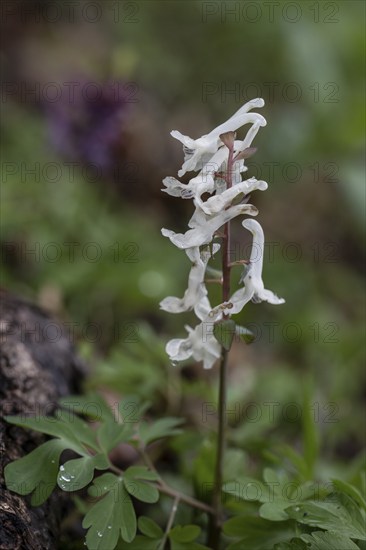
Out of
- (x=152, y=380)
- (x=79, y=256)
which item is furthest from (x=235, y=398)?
(x=79, y=256)

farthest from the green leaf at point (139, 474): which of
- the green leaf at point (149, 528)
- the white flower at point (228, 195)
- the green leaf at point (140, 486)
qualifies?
the white flower at point (228, 195)

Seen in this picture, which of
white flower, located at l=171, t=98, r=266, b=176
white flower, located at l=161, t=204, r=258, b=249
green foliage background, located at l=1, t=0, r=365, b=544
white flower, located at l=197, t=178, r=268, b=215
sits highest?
white flower, located at l=171, t=98, r=266, b=176

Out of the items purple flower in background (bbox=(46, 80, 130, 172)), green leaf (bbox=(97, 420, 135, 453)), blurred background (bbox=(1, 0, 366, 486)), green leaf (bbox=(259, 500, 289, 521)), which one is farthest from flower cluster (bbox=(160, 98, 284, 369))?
purple flower in background (bbox=(46, 80, 130, 172))

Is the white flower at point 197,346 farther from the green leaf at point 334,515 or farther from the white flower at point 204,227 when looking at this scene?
the green leaf at point 334,515

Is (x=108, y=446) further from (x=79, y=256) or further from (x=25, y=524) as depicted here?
(x=79, y=256)

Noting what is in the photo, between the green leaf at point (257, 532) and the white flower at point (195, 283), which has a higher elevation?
the white flower at point (195, 283)

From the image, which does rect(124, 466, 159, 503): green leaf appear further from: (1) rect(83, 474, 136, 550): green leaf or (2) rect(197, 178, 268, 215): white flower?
(2) rect(197, 178, 268, 215): white flower
